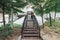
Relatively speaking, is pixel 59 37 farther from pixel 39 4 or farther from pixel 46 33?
pixel 39 4

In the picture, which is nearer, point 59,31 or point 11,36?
point 11,36

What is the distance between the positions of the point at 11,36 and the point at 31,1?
12.1 ft

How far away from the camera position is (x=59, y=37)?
12.2 meters

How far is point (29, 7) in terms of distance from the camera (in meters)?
16.8

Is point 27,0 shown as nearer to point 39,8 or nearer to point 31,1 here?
point 31,1

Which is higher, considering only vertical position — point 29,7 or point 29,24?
point 29,7

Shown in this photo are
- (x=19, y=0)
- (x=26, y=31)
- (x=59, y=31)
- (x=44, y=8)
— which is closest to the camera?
(x=26, y=31)

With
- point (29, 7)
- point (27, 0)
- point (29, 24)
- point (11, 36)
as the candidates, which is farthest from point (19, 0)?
point (29, 7)

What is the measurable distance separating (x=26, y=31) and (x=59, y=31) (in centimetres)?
426

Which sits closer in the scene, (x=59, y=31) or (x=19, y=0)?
(x=19, y=0)

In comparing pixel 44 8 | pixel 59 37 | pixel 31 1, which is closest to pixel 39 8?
pixel 44 8

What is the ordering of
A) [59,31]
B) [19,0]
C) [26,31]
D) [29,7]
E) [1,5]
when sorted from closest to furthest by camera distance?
[26,31] < [1,5] < [19,0] < [59,31] < [29,7]

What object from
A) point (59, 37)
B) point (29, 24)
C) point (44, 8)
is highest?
point (44, 8)

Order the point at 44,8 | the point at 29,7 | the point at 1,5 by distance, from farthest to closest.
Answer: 1. the point at 29,7
2. the point at 44,8
3. the point at 1,5
